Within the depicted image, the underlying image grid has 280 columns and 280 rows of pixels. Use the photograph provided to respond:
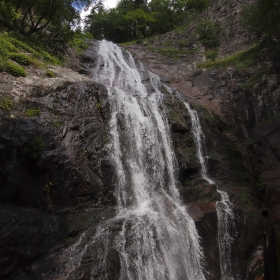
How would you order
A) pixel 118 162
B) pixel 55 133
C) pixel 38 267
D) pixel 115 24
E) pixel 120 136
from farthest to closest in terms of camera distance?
1. pixel 115 24
2. pixel 120 136
3. pixel 118 162
4. pixel 55 133
5. pixel 38 267

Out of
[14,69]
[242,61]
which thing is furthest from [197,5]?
[14,69]

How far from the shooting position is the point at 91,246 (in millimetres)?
7883

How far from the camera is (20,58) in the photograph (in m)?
13.8

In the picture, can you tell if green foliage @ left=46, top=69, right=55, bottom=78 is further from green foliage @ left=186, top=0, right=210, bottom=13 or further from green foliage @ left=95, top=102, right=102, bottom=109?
green foliage @ left=186, top=0, right=210, bottom=13

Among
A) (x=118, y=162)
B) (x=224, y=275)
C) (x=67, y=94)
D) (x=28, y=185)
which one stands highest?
(x=67, y=94)

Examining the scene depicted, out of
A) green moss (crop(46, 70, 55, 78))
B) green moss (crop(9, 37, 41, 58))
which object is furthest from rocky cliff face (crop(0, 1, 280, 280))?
green moss (crop(9, 37, 41, 58))

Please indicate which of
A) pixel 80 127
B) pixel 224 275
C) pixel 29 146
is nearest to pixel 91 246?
pixel 29 146

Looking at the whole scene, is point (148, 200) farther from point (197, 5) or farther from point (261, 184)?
point (197, 5)

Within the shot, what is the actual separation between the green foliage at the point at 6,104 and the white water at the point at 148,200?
4.32m

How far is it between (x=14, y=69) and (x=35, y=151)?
5385 millimetres

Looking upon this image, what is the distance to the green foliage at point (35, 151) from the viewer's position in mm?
8977

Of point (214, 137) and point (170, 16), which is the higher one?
point (170, 16)

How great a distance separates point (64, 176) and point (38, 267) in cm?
324

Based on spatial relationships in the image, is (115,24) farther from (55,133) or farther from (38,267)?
(38,267)
